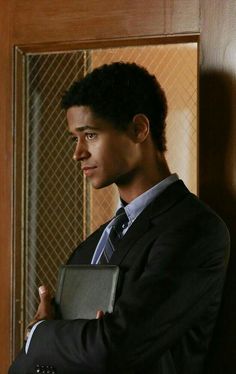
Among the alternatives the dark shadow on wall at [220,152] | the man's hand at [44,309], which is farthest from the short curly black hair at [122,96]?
the man's hand at [44,309]

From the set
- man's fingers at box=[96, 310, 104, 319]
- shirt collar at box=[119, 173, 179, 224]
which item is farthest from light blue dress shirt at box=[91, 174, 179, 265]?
man's fingers at box=[96, 310, 104, 319]

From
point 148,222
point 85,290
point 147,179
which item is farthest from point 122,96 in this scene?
point 85,290

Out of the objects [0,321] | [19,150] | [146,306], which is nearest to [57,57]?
[19,150]

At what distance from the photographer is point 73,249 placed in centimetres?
228

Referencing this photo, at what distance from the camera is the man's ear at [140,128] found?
191 centimetres

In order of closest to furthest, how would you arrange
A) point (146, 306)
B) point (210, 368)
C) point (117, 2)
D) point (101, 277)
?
point (146, 306)
point (101, 277)
point (210, 368)
point (117, 2)

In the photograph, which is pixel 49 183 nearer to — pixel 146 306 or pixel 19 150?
pixel 19 150

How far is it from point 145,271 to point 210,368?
414 mm

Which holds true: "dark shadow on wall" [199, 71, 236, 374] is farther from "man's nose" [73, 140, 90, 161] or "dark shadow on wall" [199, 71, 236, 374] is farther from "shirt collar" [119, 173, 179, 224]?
"man's nose" [73, 140, 90, 161]

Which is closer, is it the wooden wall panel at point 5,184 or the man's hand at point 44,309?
the man's hand at point 44,309

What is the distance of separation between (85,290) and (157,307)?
0.23m

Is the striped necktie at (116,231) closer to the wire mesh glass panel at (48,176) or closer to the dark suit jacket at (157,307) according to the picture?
the dark suit jacket at (157,307)

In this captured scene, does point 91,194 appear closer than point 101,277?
No

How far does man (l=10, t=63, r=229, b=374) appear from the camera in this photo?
5.43 feet
